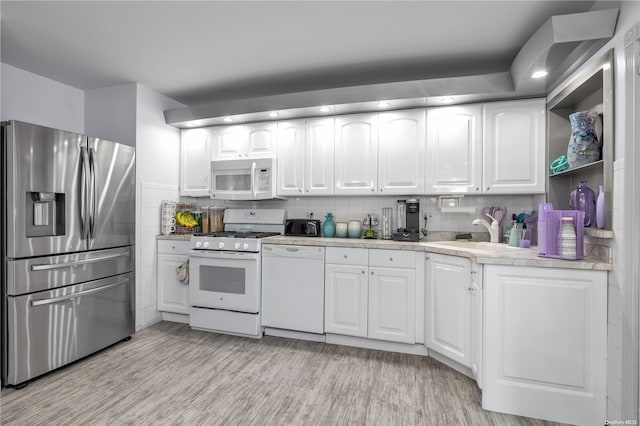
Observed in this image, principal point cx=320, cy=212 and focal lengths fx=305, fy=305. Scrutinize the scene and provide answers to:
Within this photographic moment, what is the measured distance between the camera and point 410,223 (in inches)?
117

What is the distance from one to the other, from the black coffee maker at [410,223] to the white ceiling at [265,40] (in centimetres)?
125

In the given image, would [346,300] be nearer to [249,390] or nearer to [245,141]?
[249,390]

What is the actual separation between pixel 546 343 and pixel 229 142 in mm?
3360

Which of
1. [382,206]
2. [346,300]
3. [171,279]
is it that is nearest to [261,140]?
[382,206]

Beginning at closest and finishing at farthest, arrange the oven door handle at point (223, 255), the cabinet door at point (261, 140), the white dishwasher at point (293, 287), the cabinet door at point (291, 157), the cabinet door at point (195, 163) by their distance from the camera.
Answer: the white dishwasher at point (293, 287)
the oven door handle at point (223, 255)
the cabinet door at point (291, 157)
the cabinet door at point (261, 140)
the cabinet door at point (195, 163)

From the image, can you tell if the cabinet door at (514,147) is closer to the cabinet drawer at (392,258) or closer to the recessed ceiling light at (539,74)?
the recessed ceiling light at (539,74)

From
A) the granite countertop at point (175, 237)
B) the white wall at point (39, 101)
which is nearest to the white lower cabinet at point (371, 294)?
the granite countertop at point (175, 237)

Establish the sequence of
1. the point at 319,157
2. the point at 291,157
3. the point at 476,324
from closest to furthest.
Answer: the point at 476,324
the point at 319,157
the point at 291,157

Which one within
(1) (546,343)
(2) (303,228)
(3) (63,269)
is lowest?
(1) (546,343)

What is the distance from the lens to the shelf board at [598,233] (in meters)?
1.69

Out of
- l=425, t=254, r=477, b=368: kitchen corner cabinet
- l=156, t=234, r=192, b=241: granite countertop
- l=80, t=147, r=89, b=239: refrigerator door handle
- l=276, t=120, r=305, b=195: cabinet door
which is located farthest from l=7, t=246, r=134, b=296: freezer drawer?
l=425, t=254, r=477, b=368: kitchen corner cabinet

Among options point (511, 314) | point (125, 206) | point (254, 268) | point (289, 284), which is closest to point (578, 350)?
point (511, 314)

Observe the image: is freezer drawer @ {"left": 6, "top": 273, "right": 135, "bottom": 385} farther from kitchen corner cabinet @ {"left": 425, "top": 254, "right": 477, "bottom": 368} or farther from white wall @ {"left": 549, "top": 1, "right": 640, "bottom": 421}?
white wall @ {"left": 549, "top": 1, "right": 640, "bottom": 421}

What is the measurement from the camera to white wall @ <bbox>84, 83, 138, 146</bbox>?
10.6 ft
